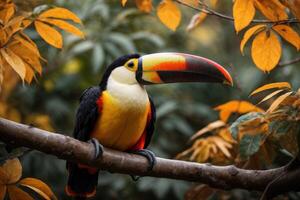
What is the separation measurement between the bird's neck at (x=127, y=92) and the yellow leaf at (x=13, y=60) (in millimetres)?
1040

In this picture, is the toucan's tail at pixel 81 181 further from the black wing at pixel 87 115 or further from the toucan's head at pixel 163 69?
the toucan's head at pixel 163 69

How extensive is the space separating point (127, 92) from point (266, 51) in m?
1.16

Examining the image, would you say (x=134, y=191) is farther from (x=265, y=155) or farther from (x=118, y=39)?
(x=265, y=155)

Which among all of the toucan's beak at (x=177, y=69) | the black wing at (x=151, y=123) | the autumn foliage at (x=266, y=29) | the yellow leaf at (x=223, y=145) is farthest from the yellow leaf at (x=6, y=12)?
the yellow leaf at (x=223, y=145)

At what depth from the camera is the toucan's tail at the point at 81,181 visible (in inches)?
163

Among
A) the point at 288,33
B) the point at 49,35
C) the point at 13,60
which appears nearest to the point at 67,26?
the point at 49,35

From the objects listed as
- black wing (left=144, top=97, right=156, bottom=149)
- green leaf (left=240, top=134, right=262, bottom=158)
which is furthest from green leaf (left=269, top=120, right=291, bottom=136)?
black wing (left=144, top=97, right=156, bottom=149)

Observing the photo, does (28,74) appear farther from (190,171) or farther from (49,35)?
(190,171)

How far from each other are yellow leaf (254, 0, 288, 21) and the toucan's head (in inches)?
25.6

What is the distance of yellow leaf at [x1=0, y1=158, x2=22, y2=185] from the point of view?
9.89 ft

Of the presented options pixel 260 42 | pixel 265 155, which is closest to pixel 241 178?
pixel 265 155

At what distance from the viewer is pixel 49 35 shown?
3.18 metres

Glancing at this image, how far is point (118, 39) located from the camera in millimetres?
5691

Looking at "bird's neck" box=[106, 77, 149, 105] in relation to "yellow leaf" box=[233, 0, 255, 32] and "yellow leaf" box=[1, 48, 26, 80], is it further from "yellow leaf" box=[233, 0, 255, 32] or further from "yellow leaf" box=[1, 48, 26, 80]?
"yellow leaf" box=[233, 0, 255, 32]
